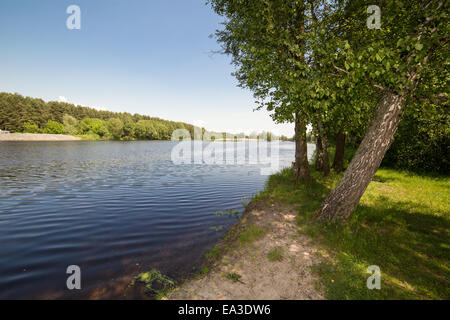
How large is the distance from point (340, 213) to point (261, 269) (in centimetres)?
404

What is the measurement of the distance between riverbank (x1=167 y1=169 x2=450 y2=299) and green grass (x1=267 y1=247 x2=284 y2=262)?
1 cm

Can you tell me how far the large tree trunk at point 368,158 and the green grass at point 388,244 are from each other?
0.63 meters

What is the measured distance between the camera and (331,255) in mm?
5559

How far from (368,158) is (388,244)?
9.55 ft

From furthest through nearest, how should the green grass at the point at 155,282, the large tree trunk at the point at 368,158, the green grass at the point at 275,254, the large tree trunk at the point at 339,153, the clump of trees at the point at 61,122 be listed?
1. the clump of trees at the point at 61,122
2. the large tree trunk at the point at 339,153
3. the large tree trunk at the point at 368,158
4. the green grass at the point at 275,254
5. the green grass at the point at 155,282

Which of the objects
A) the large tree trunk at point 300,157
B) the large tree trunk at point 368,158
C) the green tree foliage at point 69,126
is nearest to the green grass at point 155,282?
the large tree trunk at point 368,158

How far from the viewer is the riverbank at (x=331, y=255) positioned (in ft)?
14.3

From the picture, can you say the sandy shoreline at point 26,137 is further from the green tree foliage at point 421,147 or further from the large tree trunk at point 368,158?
the green tree foliage at point 421,147

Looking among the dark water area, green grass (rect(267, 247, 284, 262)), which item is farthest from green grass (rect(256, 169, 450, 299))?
the dark water area

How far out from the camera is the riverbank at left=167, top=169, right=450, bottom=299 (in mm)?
4355

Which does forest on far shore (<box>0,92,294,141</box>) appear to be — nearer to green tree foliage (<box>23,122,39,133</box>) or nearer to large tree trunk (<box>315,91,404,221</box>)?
green tree foliage (<box>23,122,39,133</box>)

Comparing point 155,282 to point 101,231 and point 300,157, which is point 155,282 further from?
point 300,157

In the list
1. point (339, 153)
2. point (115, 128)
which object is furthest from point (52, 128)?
point (339, 153)

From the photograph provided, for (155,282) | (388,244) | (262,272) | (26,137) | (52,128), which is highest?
(52,128)
